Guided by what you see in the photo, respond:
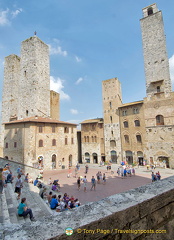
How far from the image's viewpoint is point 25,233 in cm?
135

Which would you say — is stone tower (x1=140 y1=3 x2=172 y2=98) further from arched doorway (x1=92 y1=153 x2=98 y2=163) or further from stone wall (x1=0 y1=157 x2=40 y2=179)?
stone wall (x1=0 y1=157 x2=40 y2=179)

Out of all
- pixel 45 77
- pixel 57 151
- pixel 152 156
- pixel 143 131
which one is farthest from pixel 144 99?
pixel 45 77

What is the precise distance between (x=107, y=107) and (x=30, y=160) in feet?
63.3

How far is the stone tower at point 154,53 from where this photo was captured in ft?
82.4

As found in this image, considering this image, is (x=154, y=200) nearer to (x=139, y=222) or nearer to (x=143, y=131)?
(x=139, y=222)

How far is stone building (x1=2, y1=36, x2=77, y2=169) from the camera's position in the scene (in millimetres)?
21609

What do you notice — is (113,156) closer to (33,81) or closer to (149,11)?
(33,81)

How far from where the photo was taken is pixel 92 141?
3192 centimetres

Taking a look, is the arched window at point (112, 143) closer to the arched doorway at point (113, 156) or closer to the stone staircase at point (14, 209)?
the arched doorway at point (113, 156)

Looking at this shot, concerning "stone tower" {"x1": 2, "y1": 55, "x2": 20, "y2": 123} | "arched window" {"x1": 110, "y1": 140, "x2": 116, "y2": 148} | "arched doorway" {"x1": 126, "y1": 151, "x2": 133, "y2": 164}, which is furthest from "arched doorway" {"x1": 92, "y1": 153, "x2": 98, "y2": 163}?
"stone tower" {"x1": 2, "y1": 55, "x2": 20, "y2": 123}

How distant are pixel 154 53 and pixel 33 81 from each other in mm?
25030

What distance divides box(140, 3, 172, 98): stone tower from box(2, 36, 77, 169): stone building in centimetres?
1817

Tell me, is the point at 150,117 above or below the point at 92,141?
above

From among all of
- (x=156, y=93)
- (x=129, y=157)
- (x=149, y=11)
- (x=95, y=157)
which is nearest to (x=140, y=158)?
(x=129, y=157)
